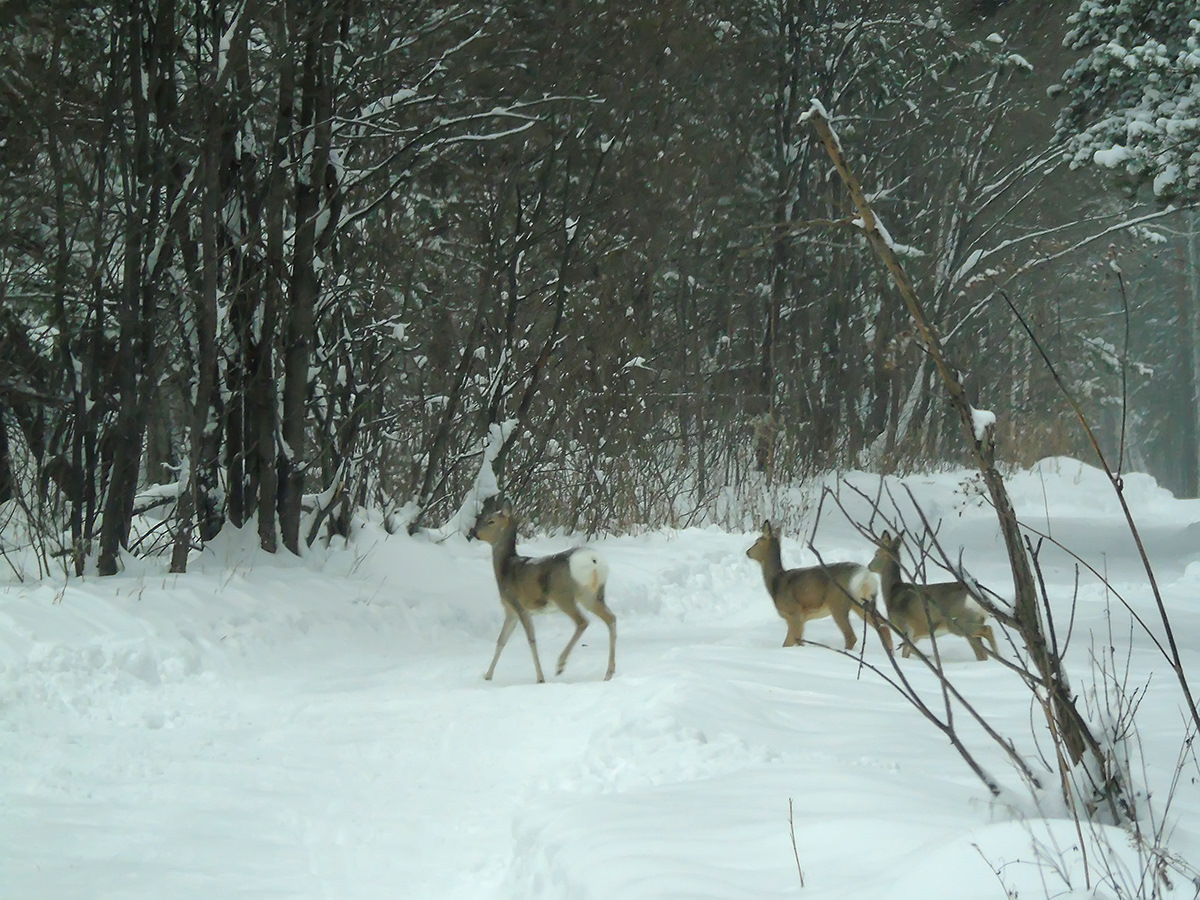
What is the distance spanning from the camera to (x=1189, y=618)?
10102 mm

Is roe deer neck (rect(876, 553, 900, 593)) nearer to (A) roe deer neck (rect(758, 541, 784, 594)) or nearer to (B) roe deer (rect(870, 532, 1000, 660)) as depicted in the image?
(B) roe deer (rect(870, 532, 1000, 660))

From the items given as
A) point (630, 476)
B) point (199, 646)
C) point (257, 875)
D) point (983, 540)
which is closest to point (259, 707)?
point (199, 646)

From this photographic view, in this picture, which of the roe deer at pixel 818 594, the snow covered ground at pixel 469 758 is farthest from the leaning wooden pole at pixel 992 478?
the roe deer at pixel 818 594

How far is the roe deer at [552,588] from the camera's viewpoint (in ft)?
→ 25.7

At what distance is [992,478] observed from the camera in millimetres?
3168

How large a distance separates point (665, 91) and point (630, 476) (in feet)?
17.0

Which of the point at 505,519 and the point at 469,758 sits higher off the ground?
the point at 505,519

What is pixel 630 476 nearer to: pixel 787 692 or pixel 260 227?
pixel 260 227

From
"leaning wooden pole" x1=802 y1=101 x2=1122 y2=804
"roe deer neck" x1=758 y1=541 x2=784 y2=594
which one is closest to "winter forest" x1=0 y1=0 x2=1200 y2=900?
"leaning wooden pole" x1=802 y1=101 x2=1122 y2=804

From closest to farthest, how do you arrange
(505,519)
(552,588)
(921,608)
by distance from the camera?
Answer: 1. (921,608)
2. (552,588)
3. (505,519)

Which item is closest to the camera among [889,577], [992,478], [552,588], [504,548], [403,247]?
[992,478]

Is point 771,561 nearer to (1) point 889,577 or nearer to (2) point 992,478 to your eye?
(1) point 889,577

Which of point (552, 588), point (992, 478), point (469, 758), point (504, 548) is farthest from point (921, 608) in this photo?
point (992, 478)

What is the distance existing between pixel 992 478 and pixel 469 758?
11.2 ft
